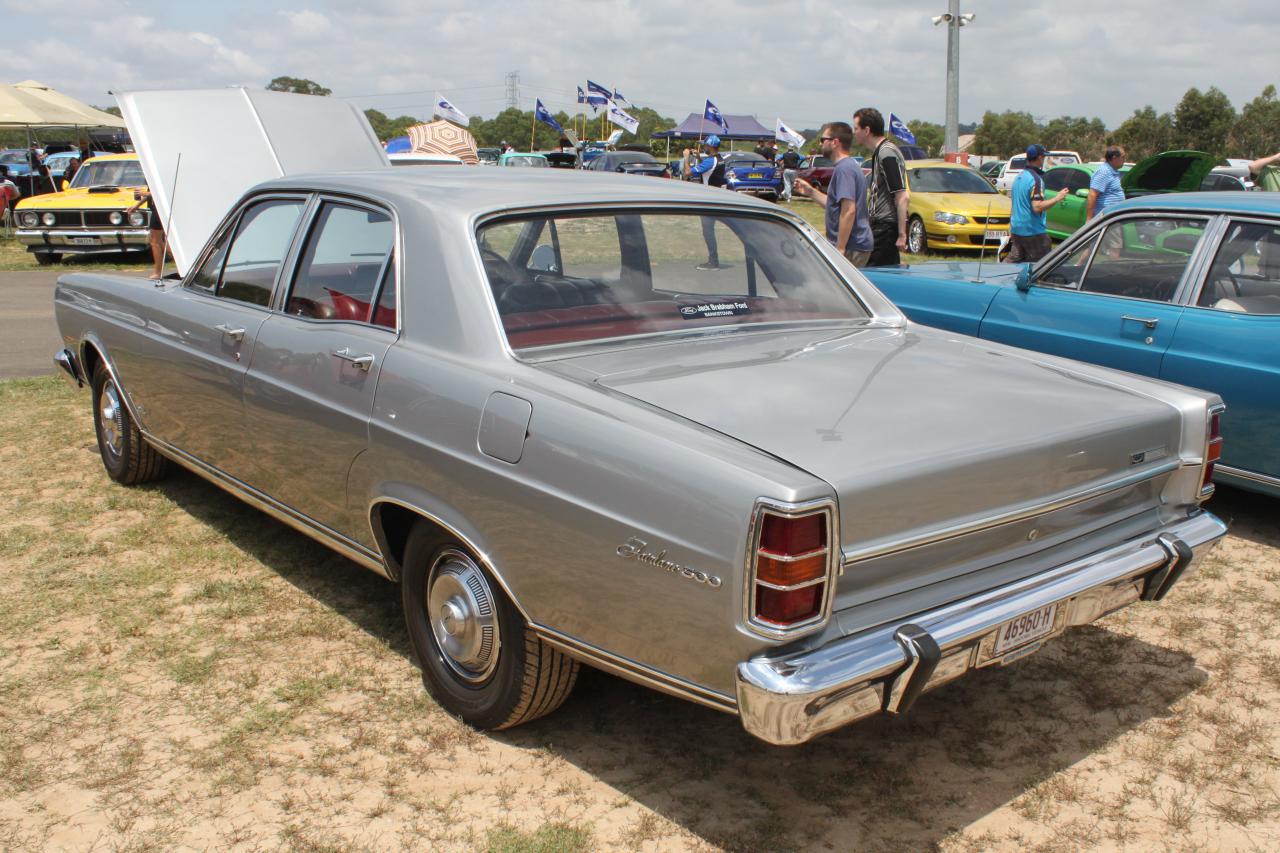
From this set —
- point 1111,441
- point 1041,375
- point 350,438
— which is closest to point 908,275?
point 1041,375

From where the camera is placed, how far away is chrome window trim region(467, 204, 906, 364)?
321 cm

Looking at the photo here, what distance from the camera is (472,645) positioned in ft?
10.7

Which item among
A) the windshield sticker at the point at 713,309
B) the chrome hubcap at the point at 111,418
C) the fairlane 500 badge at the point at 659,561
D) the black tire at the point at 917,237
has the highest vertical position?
the windshield sticker at the point at 713,309

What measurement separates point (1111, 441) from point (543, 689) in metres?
1.71

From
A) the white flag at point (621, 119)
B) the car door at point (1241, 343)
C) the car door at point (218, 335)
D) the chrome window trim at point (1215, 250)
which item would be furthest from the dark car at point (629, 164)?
the car door at point (218, 335)

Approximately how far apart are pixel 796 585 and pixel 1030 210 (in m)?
9.20

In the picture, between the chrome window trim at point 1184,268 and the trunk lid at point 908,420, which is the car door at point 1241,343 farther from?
the trunk lid at point 908,420

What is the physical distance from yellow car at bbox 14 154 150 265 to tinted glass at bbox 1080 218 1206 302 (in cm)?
1354

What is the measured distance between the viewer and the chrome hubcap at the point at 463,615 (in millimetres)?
3180

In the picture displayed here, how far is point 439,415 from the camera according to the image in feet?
10.2

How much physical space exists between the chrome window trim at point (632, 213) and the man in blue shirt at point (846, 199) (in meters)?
3.36

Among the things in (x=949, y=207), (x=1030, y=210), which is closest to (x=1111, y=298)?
(x=1030, y=210)

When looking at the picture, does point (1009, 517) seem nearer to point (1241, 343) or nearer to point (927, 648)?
point (927, 648)

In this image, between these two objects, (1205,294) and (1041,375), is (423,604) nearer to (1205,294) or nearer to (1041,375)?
(1041,375)
